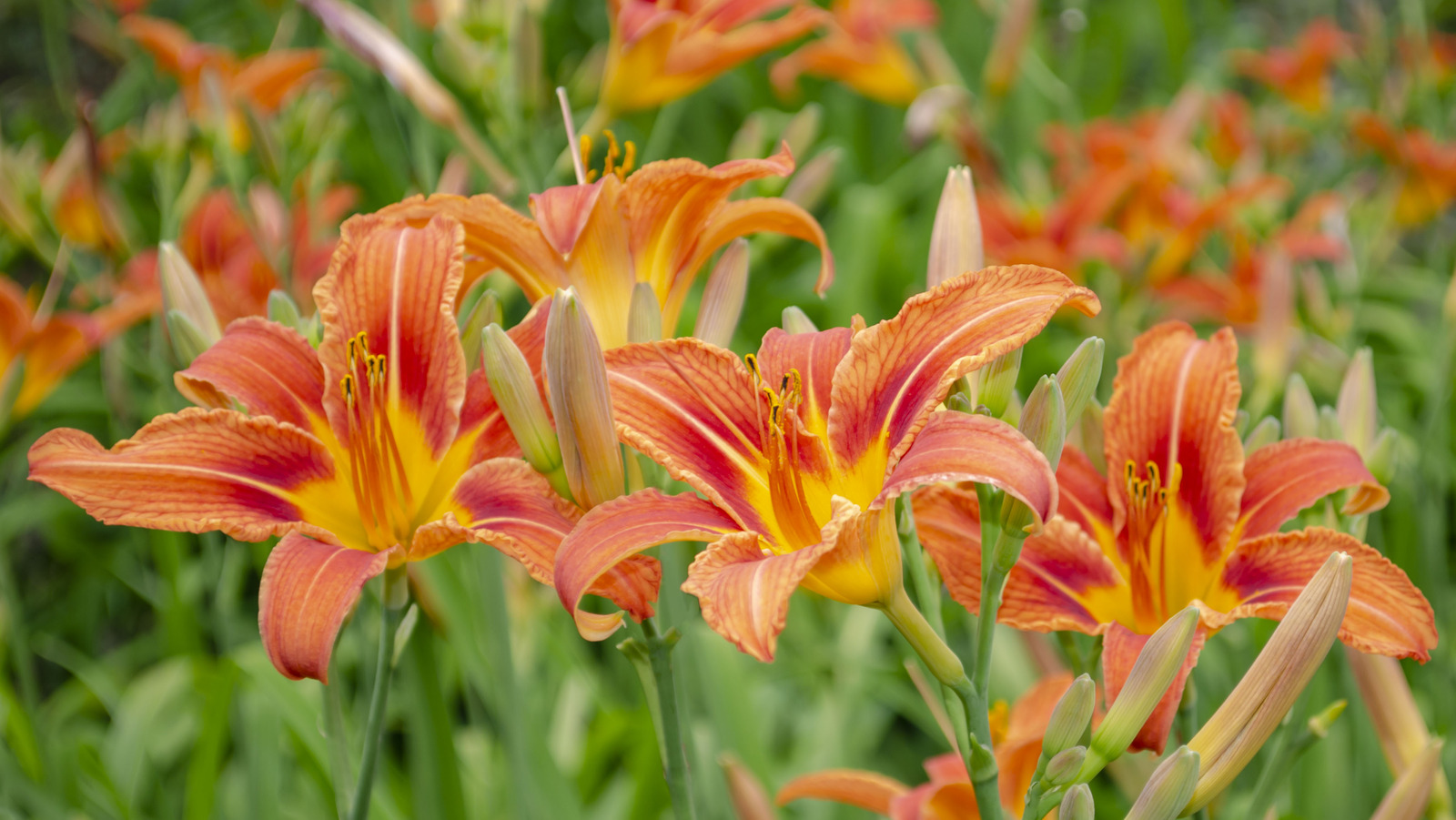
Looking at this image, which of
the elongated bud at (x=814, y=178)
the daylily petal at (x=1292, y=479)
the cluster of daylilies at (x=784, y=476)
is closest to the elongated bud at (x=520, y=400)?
the cluster of daylilies at (x=784, y=476)

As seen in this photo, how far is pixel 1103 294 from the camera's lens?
2.14 metres

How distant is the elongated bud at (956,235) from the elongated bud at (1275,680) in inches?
13.1

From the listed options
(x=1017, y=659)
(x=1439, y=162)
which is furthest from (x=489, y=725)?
(x=1439, y=162)

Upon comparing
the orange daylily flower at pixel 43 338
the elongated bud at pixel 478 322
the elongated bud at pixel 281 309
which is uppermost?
the orange daylily flower at pixel 43 338

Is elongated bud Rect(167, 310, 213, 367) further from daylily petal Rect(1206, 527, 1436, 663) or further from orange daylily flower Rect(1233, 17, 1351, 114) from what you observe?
orange daylily flower Rect(1233, 17, 1351, 114)

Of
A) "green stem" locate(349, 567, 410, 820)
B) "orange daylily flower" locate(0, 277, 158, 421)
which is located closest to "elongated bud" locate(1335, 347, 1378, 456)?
"green stem" locate(349, 567, 410, 820)

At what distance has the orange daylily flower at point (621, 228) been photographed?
810mm

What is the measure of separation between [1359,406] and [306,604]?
917 mm

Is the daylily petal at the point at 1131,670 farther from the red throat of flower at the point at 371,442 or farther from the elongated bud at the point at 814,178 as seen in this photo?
the elongated bud at the point at 814,178

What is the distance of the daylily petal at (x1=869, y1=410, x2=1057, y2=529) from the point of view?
1.97 feet

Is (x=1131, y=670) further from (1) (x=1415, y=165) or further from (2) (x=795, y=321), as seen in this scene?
(1) (x=1415, y=165)

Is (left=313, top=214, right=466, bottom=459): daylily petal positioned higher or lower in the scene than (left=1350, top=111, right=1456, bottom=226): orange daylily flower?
lower

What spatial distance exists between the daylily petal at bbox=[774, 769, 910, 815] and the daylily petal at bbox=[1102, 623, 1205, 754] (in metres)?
0.25

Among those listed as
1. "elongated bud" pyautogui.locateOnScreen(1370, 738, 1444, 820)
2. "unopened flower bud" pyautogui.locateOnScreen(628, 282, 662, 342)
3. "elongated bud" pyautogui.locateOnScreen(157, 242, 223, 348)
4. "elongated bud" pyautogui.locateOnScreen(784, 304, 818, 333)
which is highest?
"elongated bud" pyautogui.locateOnScreen(157, 242, 223, 348)
